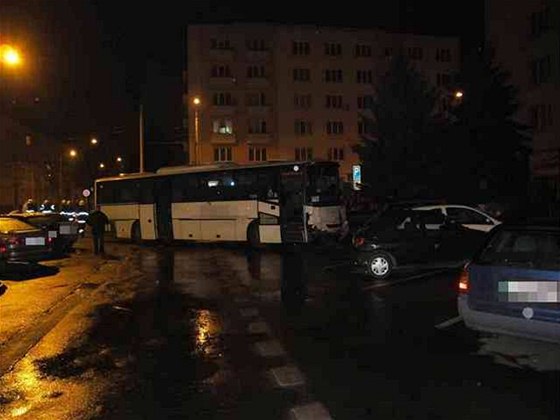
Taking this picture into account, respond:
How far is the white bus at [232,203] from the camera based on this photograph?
2617cm

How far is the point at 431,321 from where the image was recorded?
10703mm

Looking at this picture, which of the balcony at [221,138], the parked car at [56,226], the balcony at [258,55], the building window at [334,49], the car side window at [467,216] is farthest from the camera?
the building window at [334,49]

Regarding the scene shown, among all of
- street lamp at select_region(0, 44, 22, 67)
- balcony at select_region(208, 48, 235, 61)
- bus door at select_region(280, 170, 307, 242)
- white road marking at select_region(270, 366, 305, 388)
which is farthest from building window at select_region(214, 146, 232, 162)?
white road marking at select_region(270, 366, 305, 388)

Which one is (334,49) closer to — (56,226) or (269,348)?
(56,226)

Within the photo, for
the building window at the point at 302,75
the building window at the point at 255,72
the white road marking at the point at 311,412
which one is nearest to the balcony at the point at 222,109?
the building window at the point at 255,72

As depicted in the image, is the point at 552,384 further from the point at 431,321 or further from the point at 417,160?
the point at 417,160

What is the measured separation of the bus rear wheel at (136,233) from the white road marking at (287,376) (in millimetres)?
25448

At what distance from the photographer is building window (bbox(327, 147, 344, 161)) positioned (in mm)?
73750

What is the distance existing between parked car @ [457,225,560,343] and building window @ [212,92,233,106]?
65.8m

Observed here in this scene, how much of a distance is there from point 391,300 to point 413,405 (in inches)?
259

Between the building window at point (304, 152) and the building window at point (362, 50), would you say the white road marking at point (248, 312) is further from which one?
the building window at point (362, 50)

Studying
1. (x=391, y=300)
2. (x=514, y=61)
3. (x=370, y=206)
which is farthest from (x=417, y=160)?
(x=391, y=300)

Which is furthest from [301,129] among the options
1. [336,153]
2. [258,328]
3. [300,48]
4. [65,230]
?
[258,328]

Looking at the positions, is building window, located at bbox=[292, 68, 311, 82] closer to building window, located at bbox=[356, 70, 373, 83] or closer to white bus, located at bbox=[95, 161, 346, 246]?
building window, located at bbox=[356, 70, 373, 83]
